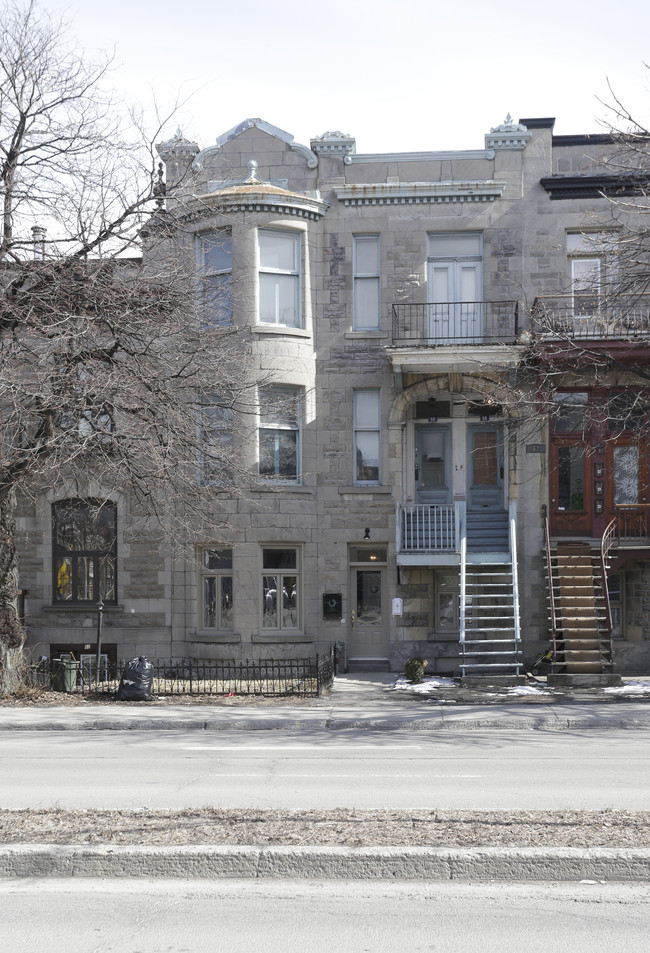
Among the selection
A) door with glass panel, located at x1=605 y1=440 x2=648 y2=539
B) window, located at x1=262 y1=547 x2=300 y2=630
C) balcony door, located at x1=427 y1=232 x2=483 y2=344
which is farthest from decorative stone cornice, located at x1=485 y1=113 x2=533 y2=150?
→ window, located at x1=262 y1=547 x2=300 y2=630

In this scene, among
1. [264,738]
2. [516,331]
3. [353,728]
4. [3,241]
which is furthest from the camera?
[516,331]

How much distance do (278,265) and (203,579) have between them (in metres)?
7.18

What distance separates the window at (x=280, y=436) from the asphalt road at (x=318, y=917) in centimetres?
1567

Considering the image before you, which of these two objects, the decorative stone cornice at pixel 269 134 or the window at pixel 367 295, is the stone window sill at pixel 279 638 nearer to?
the window at pixel 367 295

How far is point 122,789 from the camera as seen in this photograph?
9.91 meters

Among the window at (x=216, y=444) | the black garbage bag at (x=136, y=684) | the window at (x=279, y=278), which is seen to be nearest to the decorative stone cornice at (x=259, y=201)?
the window at (x=279, y=278)

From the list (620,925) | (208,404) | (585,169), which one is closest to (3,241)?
(208,404)

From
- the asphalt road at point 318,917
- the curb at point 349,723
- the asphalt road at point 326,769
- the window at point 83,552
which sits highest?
the window at point 83,552

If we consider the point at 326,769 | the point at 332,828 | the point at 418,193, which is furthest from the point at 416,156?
the point at 332,828

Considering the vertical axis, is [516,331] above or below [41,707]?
above

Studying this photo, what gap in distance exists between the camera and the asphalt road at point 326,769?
9.20 metres

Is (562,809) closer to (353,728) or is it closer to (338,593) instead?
(353,728)

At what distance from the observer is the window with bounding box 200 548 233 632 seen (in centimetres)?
2198

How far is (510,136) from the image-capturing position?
72.9 feet
